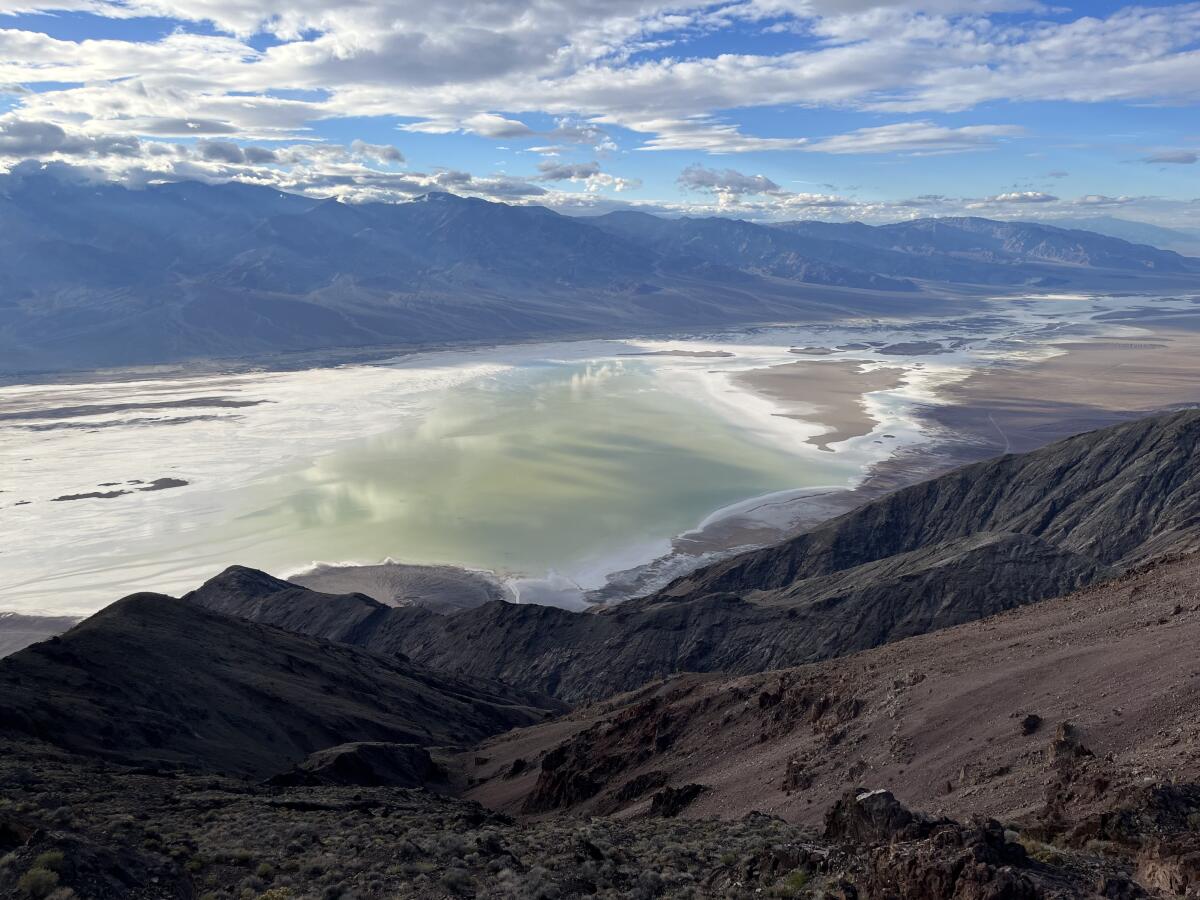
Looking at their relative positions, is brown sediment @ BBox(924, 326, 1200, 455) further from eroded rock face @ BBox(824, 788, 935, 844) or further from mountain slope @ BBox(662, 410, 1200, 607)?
eroded rock face @ BBox(824, 788, 935, 844)

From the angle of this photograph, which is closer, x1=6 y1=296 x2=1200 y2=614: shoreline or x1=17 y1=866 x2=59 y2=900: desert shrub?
x1=17 y1=866 x2=59 y2=900: desert shrub

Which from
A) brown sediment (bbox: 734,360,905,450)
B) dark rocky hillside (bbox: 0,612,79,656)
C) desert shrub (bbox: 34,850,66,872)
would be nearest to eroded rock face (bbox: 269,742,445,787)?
desert shrub (bbox: 34,850,66,872)

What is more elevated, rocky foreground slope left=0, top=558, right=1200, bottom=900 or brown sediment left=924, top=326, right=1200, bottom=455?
rocky foreground slope left=0, top=558, right=1200, bottom=900

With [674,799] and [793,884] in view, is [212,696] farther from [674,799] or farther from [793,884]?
[793,884]

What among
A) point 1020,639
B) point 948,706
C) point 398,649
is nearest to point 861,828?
point 948,706

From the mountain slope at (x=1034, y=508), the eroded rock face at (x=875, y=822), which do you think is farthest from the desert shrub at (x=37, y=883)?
the mountain slope at (x=1034, y=508)

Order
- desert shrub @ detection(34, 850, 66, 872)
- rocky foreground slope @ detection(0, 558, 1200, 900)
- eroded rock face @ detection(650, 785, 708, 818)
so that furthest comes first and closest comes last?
1. eroded rock face @ detection(650, 785, 708, 818)
2. desert shrub @ detection(34, 850, 66, 872)
3. rocky foreground slope @ detection(0, 558, 1200, 900)

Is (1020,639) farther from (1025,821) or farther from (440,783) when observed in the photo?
(440,783)
